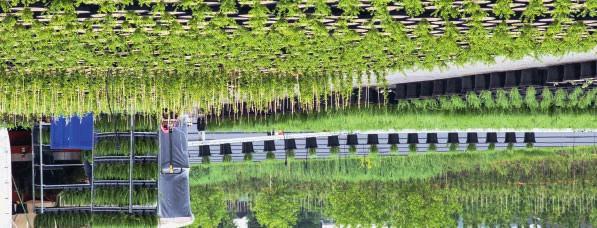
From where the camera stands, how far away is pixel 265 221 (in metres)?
19.1

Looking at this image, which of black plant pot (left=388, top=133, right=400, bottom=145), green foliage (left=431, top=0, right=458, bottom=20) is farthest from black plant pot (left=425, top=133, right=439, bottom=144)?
green foliage (left=431, top=0, right=458, bottom=20)

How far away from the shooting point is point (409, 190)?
60.8ft

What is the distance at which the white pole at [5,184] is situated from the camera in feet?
43.3

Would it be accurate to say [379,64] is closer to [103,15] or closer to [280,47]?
[280,47]

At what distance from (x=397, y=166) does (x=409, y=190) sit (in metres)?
0.43

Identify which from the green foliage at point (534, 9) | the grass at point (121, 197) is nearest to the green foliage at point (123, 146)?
the grass at point (121, 197)

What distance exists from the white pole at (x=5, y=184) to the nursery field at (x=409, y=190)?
221 inches

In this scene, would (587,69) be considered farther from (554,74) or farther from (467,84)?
(467,84)

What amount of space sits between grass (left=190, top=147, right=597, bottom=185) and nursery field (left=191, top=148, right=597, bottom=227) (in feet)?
0.05

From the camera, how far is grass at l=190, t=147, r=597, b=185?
58.9ft

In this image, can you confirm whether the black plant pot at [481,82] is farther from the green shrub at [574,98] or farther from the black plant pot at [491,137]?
the black plant pot at [491,137]

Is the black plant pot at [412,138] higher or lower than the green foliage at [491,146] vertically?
higher

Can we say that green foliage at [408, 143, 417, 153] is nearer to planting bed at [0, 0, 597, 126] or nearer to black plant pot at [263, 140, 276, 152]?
black plant pot at [263, 140, 276, 152]

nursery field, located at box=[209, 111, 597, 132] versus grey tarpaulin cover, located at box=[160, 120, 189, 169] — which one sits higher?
nursery field, located at box=[209, 111, 597, 132]
